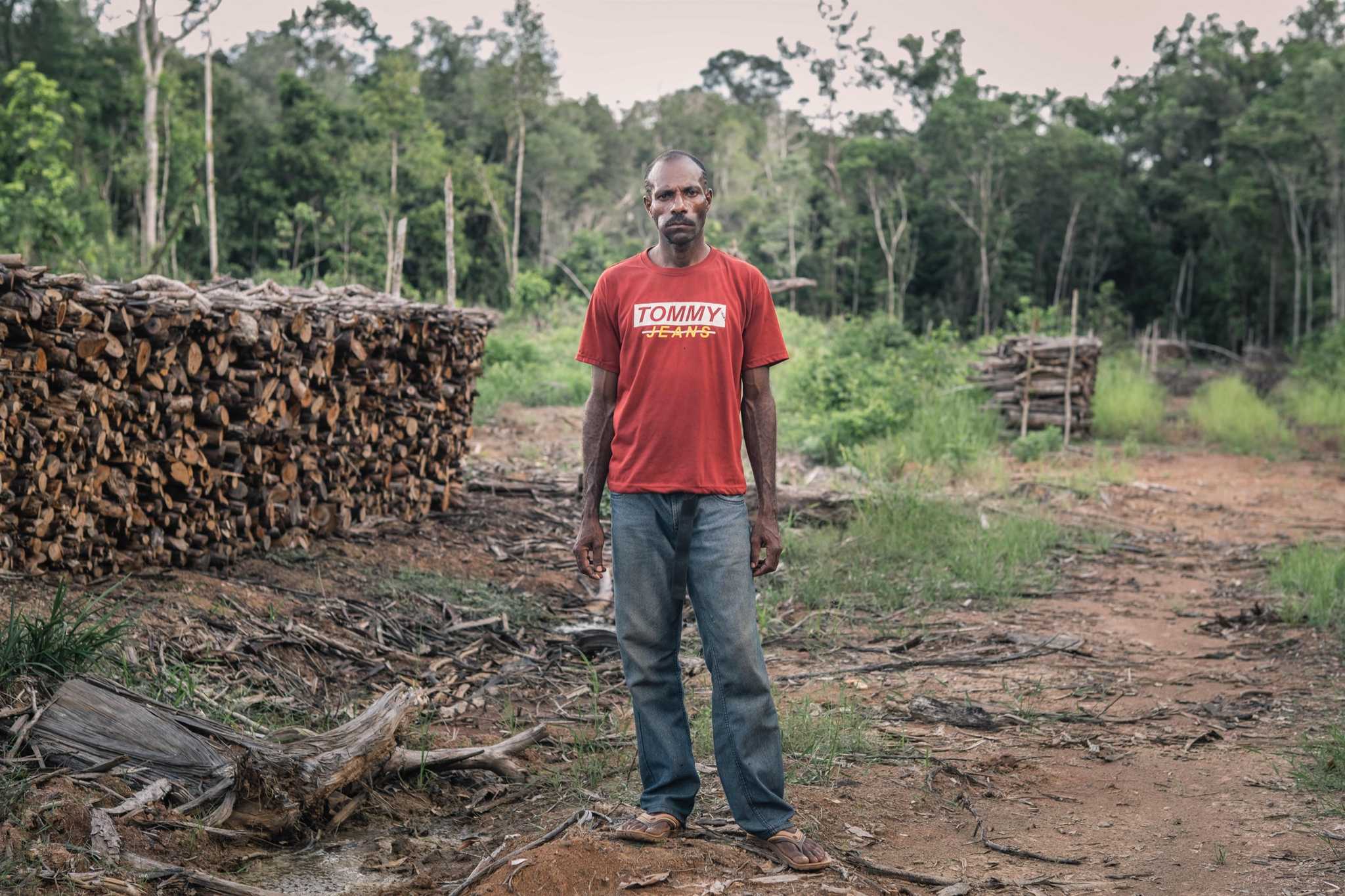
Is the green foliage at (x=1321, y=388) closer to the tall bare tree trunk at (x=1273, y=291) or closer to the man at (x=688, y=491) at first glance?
the tall bare tree trunk at (x=1273, y=291)

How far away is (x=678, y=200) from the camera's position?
11.0 feet

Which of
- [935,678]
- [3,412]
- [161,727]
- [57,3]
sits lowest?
[935,678]

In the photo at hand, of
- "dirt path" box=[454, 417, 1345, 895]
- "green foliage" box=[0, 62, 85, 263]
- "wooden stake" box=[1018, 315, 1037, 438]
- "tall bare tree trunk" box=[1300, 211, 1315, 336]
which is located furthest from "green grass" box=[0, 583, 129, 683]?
"tall bare tree trunk" box=[1300, 211, 1315, 336]

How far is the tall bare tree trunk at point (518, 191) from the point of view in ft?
Result: 120

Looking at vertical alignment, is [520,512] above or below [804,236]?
below

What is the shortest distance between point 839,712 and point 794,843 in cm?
176

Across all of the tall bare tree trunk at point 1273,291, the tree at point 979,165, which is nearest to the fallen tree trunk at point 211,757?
the tree at point 979,165

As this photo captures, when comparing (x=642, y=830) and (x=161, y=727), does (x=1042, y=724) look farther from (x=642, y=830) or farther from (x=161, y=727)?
(x=161, y=727)

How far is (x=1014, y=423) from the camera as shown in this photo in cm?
1636

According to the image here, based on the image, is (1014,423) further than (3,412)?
Yes

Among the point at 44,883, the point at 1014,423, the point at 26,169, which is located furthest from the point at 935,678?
the point at 26,169

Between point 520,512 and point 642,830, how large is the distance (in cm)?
603

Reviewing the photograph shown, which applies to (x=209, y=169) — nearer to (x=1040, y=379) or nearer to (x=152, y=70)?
(x=152, y=70)

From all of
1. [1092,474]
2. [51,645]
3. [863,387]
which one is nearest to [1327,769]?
[51,645]
